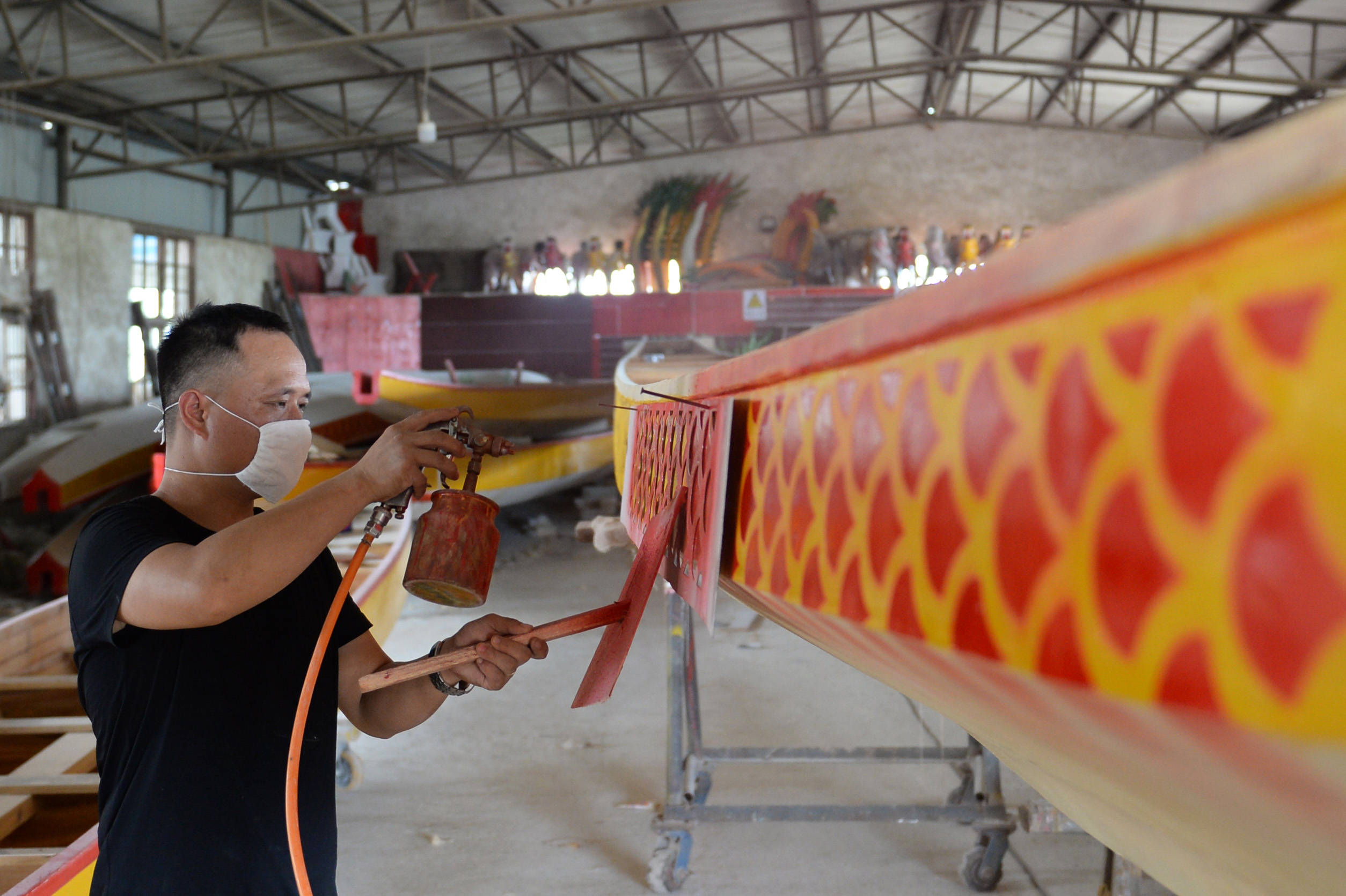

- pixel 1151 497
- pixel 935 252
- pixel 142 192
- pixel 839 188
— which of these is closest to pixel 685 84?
pixel 839 188

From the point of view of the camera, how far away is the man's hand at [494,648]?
4.07 feet

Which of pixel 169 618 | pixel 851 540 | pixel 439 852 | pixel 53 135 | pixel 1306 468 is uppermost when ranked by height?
pixel 53 135

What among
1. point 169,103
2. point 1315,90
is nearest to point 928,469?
point 169,103

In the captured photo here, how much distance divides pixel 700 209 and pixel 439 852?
1299 cm

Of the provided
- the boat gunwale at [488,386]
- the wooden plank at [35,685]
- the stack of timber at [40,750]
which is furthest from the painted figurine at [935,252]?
the wooden plank at [35,685]

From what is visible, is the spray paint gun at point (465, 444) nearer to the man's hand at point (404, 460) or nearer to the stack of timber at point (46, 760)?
the man's hand at point (404, 460)

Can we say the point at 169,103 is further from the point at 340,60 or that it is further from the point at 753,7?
the point at 753,7

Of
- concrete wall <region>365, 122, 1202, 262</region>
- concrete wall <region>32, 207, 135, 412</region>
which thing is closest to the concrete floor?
concrete wall <region>32, 207, 135, 412</region>

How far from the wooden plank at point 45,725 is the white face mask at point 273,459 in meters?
1.73

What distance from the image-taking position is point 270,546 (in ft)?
3.34

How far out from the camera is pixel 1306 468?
335 mm

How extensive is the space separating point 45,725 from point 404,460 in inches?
89.2

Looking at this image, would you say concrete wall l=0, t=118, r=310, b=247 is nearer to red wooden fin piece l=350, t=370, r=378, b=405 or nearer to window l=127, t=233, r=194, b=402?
window l=127, t=233, r=194, b=402

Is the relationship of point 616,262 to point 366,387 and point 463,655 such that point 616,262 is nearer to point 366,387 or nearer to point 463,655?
point 366,387
